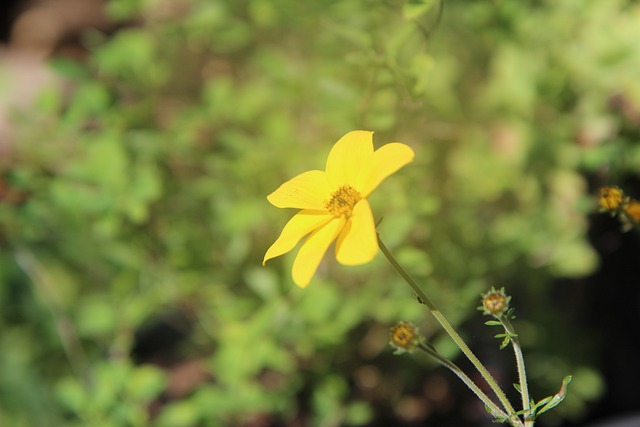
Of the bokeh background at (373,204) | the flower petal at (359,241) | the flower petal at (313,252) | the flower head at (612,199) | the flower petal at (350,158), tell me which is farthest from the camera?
the bokeh background at (373,204)

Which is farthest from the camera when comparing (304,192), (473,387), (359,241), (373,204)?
(373,204)

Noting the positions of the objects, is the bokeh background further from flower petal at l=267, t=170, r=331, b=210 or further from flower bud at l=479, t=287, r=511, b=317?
flower bud at l=479, t=287, r=511, b=317

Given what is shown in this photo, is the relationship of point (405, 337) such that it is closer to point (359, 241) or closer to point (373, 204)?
point (359, 241)

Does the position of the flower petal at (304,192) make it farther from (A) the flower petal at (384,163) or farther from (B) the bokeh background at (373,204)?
(B) the bokeh background at (373,204)

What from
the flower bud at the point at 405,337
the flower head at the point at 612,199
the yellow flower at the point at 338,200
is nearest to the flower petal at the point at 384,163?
the yellow flower at the point at 338,200

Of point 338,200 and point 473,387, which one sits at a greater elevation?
point 338,200

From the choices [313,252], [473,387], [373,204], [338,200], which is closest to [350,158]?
[338,200]

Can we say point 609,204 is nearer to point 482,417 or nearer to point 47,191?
point 482,417

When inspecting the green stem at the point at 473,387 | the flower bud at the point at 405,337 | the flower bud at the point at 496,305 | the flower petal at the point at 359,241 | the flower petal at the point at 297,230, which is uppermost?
the flower petal at the point at 297,230
